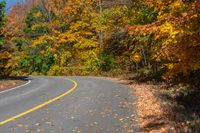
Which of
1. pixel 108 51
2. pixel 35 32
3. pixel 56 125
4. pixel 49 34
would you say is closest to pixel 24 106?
pixel 56 125

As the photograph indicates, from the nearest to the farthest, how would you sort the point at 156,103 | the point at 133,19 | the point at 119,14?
1. the point at 156,103
2. the point at 133,19
3. the point at 119,14

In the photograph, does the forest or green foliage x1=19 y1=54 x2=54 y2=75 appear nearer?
the forest

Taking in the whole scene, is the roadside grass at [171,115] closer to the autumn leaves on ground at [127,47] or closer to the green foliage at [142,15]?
the autumn leaves on ground at [127,47]

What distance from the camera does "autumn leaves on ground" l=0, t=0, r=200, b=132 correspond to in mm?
11852

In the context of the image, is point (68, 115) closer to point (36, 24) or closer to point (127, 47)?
point (127, 47)

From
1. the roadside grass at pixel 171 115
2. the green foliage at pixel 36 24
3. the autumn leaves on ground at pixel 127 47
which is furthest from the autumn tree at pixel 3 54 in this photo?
the green foliage at pixel 36 24

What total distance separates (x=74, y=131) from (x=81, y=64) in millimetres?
46458

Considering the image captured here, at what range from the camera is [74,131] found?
1025 cm

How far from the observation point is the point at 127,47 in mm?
38688

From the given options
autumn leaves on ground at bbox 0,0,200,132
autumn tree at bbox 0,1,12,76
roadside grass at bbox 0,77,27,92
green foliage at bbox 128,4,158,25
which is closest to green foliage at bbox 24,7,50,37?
autumn leaves on ground at bbox 0,0,200,132

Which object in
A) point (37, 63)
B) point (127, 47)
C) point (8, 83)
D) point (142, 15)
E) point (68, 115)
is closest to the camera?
point (68, 115)

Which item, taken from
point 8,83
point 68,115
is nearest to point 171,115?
point 68,115

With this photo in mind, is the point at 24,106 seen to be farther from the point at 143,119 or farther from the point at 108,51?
the point at 108,51

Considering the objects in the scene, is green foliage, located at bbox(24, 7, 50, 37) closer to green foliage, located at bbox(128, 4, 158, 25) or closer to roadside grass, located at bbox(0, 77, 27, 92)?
roadside grass, located at bbox(0, 77, 27, 92)
